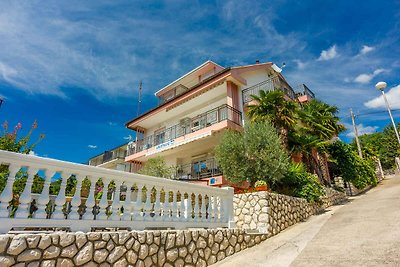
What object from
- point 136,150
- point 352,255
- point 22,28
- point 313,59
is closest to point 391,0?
point 313,59

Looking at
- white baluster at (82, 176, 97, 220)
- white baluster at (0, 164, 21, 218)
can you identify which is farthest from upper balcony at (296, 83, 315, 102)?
white baluster at (0, 164, 21, 218)

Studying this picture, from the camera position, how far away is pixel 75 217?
4.99 m

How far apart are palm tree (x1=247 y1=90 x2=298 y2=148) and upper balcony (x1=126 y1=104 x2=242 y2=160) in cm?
198

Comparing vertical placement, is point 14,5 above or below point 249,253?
above

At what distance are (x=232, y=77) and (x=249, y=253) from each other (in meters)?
14.6

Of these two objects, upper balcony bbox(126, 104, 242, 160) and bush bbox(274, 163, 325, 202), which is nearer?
bush bbox(274, 163, 325, 202)

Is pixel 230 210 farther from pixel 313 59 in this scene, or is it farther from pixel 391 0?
pixel 391 0

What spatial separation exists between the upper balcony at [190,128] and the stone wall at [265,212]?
26.1ft

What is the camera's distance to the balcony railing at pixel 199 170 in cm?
1912

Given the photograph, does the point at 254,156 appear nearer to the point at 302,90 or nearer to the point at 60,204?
the point at 60,204

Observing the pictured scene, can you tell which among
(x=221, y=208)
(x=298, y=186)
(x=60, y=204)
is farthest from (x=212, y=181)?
(x=60, y=204)

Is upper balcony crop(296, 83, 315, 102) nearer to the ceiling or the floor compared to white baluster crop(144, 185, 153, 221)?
nearer to the ceiling

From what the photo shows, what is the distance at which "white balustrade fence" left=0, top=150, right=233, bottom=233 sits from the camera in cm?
441

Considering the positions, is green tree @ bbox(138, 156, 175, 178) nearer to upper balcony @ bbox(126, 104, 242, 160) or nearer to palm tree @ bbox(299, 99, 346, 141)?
upper balcony @ bbox(126, 104, 242, 160)
